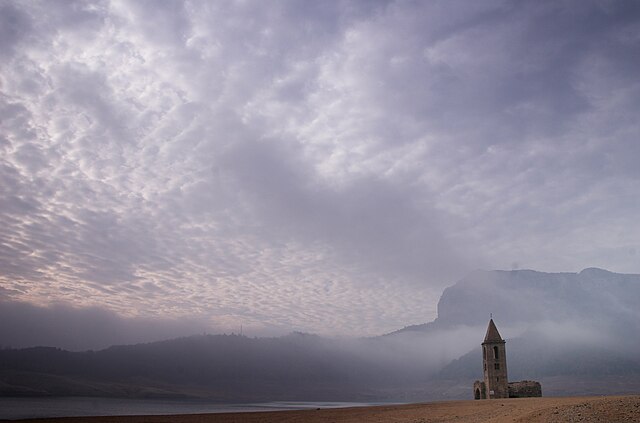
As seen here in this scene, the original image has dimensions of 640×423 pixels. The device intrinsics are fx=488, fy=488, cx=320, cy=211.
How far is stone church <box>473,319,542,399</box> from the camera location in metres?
67.6

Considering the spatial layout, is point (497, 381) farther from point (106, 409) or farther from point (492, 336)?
point (106, 409)

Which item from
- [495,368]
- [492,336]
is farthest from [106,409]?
[492,336]

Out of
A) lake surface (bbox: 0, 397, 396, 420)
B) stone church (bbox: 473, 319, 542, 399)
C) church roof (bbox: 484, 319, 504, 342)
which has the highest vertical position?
church roof (bbox: 484, 319, 504, 342)

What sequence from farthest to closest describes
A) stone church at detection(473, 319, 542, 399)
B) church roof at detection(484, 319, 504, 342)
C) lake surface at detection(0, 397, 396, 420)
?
lake surface at detection(0, 397, 396, 420) < church roof at detection(484, 319, 504, 342) < stone church at detection(473, 319, 542, 399)

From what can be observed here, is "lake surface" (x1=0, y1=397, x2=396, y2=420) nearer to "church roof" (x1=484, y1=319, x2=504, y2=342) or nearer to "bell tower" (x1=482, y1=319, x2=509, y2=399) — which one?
"bell tower" (x1=482, y1=319, x2=509, y2=399)

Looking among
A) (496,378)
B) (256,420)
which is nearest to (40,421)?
(256,420)

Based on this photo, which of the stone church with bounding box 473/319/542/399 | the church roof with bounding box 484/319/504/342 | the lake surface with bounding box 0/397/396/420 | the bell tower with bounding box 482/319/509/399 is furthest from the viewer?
the lake surface with bounding box 0/397/396/420

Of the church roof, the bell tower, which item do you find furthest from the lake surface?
the church roof

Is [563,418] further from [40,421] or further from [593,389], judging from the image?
[593,389]

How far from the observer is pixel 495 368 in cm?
7269

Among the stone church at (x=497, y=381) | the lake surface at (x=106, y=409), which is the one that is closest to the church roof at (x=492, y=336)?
the stone church at (x=497, y=381)

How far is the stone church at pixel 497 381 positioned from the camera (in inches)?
2662

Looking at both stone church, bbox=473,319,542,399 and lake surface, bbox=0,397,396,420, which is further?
lake surface, bbox=0,397,396,420

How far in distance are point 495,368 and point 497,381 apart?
2221 mm
